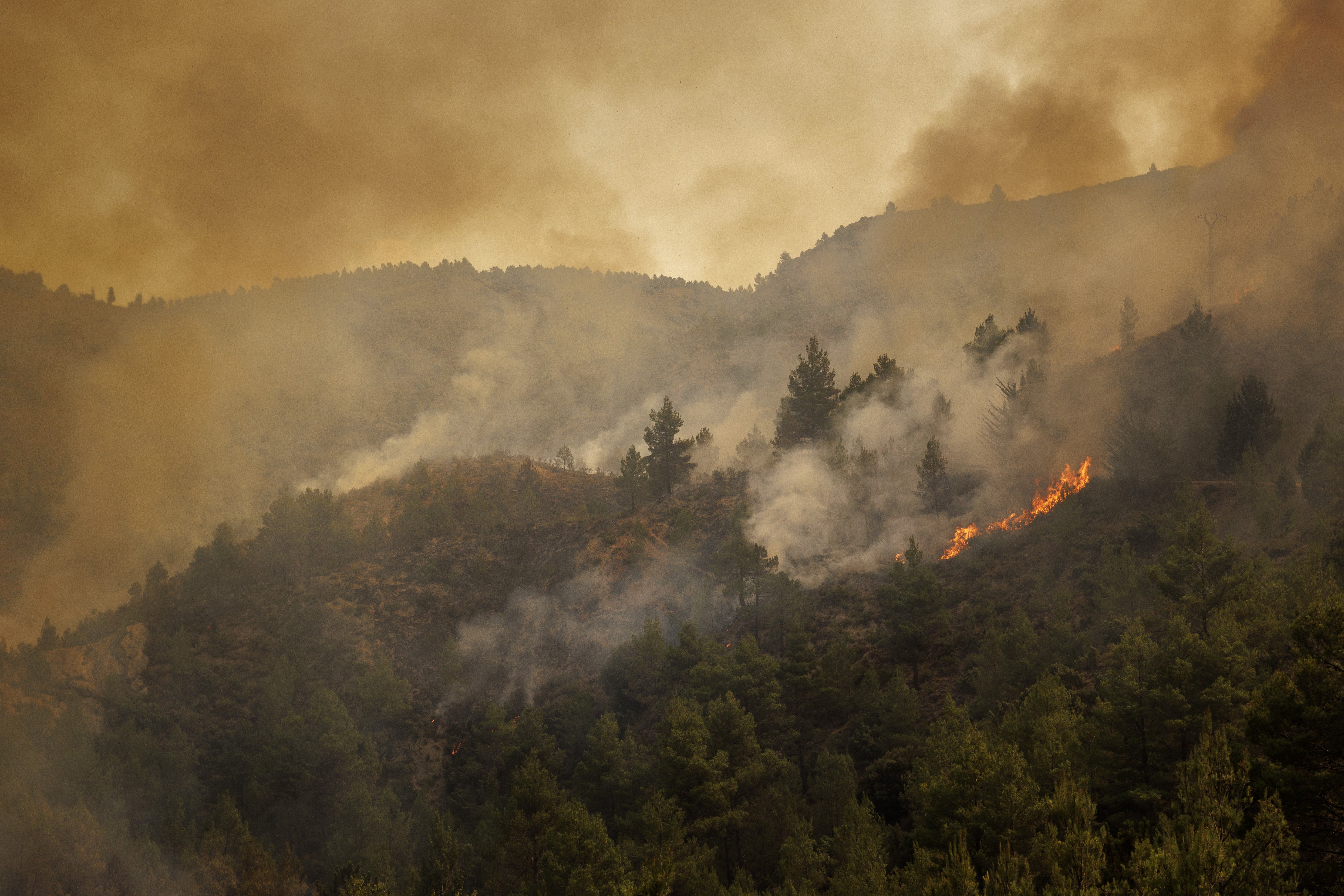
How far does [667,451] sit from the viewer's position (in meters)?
91.1

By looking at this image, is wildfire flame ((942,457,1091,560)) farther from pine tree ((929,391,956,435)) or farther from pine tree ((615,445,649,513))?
pine tree ((615,445,649,513))

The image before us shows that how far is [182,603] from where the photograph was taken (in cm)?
8475

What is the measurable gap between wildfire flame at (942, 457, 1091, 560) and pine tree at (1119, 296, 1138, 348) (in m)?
29.2

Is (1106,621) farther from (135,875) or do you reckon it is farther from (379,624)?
(379,624)

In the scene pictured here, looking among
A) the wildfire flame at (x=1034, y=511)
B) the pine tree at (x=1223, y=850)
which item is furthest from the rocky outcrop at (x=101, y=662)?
the pine tree at (x=1223, y=850)

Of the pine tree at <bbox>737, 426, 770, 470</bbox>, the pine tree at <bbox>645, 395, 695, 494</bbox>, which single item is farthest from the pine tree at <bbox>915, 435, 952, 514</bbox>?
the pine tree at <bbox>645, 395, 695, 494</bbox>

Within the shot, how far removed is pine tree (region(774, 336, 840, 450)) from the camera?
298ft

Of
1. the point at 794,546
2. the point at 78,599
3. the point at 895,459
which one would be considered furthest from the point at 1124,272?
the point at 78,599

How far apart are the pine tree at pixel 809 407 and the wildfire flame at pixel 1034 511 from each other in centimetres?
2206

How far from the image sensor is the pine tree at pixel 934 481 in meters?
74.2

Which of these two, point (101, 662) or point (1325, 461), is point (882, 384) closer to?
point (1325, 461)

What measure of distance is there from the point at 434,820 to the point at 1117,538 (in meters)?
51.4

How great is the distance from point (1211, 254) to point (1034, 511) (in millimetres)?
58519

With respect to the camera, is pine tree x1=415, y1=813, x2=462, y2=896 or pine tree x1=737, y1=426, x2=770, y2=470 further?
pine tree x1=737, y1=426, x2=770, y2=470
